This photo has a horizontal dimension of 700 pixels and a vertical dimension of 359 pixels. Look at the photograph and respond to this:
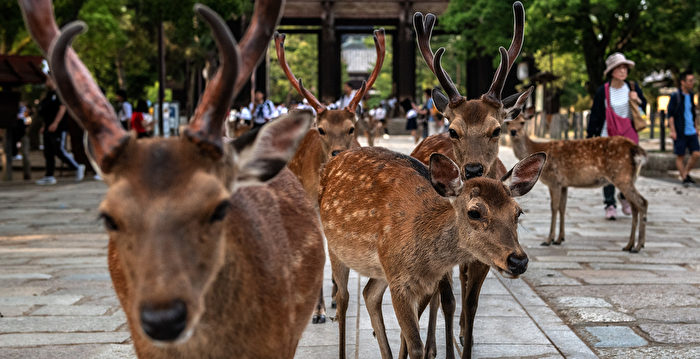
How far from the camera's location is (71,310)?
633 centimetres

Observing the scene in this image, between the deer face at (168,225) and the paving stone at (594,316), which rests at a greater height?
the deer face at (168,225)

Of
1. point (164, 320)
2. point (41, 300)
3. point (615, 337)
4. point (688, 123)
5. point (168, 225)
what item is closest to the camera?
point (164, 320)

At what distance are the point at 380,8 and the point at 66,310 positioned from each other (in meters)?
43.9

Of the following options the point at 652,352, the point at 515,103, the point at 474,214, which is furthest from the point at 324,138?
the point at 652,352

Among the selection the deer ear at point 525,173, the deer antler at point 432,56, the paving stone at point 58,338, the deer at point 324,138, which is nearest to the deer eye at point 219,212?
the deer ear at point 525,173

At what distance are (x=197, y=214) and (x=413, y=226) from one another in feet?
8.27

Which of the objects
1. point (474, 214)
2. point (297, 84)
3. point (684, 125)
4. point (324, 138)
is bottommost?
point (684, 125)

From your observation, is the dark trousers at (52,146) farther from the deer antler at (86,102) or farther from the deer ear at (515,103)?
the deer antler at (86,102)

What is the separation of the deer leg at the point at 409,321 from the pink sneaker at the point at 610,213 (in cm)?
778

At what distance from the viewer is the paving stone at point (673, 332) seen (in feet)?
18.4

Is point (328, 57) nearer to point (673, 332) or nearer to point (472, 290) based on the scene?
point (673, 332)

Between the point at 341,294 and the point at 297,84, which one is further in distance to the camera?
the point at 297,84

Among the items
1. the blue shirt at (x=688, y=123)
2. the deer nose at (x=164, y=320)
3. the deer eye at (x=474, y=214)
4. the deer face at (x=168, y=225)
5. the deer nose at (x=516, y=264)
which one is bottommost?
the blue shirt at (x=688, y=123)

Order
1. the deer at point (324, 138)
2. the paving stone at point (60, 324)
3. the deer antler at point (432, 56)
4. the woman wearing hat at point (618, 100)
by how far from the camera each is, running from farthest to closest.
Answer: the woman wearing hat at point (618, 100) → the deer at point (324, 138) → the deer antler at point (432, 56) → the paving stone at point (60, 324)
